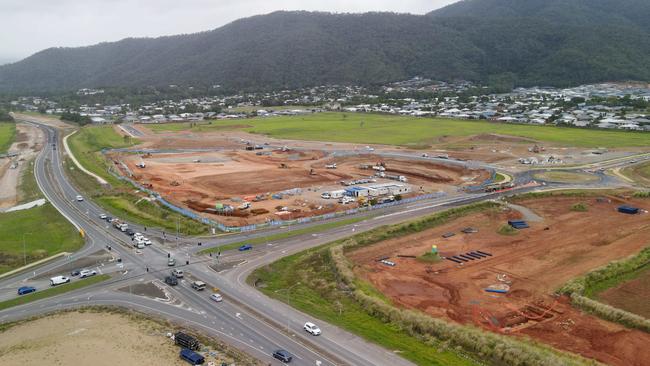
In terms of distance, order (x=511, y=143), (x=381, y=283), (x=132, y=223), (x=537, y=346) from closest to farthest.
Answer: (x=537, y=346)
(x=381, y=283)
(x=132, y=223)
(x=511, y=143)

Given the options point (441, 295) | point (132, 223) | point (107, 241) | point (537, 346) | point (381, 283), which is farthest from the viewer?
point (132, 223)

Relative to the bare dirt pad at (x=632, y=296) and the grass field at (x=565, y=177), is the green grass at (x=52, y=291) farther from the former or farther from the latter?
the grass field at (x=565, y=177)

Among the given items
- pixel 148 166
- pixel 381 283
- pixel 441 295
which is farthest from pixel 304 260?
pixel 148 166

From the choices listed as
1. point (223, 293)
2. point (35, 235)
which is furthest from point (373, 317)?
point (35, 235)

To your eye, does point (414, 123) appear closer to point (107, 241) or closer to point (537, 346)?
point (107, 241)

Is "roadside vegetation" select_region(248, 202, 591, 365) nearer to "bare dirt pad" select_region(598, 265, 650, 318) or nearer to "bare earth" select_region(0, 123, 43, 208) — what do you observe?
"bare dirt pad" select_region(598, 265, 650, 318)

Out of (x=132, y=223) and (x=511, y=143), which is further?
(x=511, y=143)

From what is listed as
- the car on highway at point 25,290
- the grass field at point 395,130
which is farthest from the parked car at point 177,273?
the grass field at point 395,130
